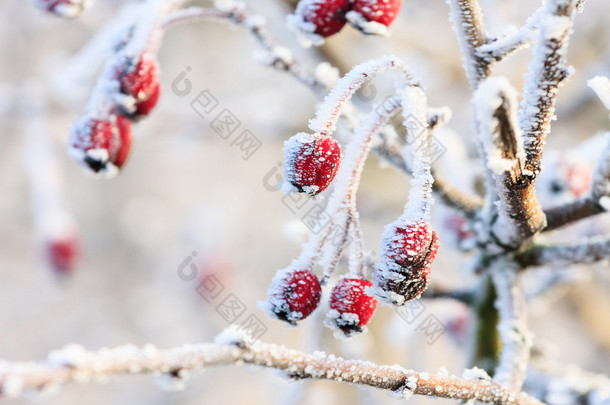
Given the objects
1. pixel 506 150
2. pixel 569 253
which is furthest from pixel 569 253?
pixel 506 150

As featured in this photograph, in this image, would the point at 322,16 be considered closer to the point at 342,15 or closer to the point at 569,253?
the point at 342,15

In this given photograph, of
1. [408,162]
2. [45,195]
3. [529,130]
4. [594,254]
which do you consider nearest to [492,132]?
[529,130]

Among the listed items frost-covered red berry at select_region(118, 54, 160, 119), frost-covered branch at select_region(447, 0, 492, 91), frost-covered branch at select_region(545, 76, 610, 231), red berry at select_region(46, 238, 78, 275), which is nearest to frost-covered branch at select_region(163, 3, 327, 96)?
frost-covered red berry at select_region(118, 54, 160, 119)

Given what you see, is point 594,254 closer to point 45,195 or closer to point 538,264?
point 538,264

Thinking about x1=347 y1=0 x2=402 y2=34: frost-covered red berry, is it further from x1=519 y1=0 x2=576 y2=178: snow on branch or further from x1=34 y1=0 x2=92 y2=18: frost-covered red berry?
x1=34 y1=0 x2=92 y2=18: frost-covered red berry

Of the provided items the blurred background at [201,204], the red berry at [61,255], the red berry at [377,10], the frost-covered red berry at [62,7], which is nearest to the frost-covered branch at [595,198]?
the red berry at [377,10]
